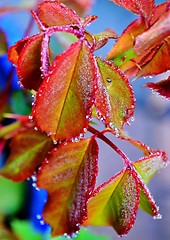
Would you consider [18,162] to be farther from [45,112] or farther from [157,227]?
[157,227]

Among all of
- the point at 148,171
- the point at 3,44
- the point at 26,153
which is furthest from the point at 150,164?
the point at 3,44

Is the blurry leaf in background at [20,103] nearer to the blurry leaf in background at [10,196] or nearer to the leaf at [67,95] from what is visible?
the blurry leaf in background at [10,196]

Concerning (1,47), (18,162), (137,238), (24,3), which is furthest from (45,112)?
(137,238)

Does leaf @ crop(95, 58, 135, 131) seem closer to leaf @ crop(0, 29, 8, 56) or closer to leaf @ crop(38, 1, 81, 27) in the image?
leaf @ crop(38, 1, 81, 27)

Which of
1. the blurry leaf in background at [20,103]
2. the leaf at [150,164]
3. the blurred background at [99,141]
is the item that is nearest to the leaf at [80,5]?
the blurred background at [99,141]

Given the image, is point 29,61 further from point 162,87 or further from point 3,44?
point 3,44
